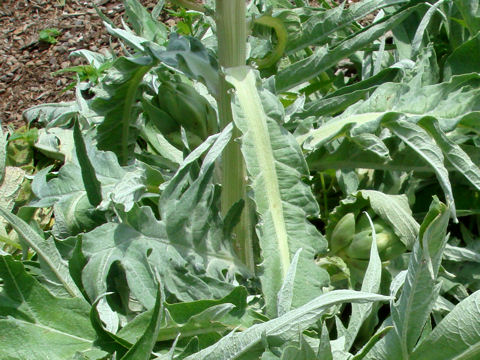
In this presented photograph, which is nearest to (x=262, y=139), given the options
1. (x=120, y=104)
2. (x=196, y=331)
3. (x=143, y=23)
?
(x=196, y=331)

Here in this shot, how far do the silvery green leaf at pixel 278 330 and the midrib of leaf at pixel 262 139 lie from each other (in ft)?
0.56

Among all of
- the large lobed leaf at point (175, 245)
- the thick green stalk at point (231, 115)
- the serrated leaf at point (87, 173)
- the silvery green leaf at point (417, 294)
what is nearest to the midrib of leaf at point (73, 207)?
the serrated leaf at point (87, 173)

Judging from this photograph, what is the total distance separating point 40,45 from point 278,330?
175 centimetres

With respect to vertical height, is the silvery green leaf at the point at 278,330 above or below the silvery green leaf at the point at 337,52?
below

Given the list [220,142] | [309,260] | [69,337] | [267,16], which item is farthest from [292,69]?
[69,337]

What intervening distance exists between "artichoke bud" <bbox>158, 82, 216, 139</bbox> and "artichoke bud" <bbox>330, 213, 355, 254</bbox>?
12.3 inches

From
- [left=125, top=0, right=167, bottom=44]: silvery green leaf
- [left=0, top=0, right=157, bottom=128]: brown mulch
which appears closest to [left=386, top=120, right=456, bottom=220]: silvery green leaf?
[left=125, top=0, right=167, bottom=44]: silvery green leaf

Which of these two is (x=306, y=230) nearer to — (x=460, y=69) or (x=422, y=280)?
(x=422, y=280)

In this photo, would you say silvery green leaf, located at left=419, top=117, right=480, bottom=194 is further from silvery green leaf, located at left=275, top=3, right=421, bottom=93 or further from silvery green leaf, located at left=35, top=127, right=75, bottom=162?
silvery green leaf, located at left=35, top=127, right=75, bottom=162

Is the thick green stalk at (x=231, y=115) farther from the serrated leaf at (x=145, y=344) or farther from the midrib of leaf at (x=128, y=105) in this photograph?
the serrated leaf at (x=145, y=344)

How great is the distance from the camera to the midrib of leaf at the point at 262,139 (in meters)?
0.97

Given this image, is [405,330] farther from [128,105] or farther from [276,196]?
[128,105]

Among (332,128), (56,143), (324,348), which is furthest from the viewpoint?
(56,143)

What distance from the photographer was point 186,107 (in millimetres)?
1188
